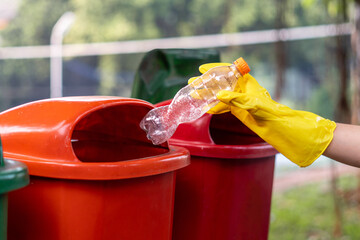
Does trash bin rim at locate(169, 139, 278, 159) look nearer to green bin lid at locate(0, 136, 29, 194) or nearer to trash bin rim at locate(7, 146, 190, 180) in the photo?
trash bin rim at locate(7, 146, 190, 180)

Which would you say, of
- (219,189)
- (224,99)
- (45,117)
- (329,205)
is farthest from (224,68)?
(329,205)

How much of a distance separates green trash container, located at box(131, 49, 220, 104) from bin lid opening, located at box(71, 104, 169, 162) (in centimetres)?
59

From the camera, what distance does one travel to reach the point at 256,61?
16547mm

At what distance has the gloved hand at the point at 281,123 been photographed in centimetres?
147

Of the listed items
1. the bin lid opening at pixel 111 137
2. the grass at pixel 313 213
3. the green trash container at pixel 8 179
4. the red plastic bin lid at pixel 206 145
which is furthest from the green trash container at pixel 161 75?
the grass at pixel 313 213

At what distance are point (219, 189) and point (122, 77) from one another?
13.6 meters

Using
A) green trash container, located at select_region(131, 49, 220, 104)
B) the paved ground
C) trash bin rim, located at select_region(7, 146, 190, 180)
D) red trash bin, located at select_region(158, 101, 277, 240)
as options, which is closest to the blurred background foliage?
the paved ground

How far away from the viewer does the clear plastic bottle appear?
1568 millimetres

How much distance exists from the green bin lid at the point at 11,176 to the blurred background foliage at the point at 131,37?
12.8m

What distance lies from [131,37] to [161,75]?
16825mm

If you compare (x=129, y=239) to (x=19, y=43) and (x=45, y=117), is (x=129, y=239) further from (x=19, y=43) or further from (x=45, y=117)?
(x=19, y=43)

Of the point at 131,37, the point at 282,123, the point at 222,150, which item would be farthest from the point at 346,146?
the point at 131,37

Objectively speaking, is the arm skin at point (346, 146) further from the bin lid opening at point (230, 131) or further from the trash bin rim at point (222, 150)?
the bin lid opening at point (230, 131)

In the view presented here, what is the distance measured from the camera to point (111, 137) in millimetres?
1747
